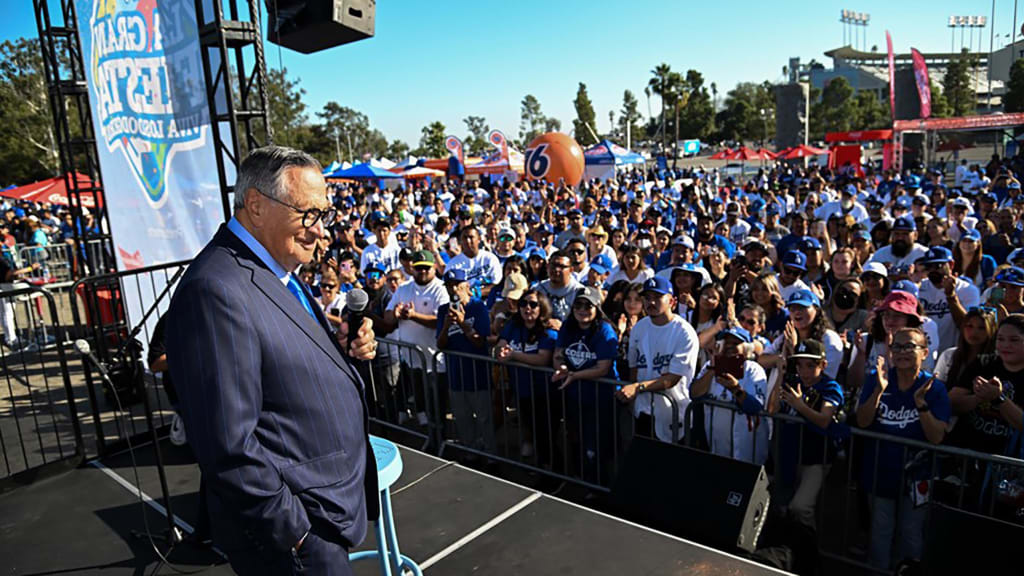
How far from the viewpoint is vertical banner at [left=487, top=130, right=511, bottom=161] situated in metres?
32.1

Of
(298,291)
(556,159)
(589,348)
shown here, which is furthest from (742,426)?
(556,159)

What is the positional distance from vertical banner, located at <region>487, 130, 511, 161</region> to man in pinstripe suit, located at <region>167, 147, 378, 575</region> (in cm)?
3077

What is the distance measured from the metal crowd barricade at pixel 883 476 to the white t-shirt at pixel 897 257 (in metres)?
3.44

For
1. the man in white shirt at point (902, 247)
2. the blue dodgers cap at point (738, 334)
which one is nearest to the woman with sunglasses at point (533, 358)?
the blue dodgers cap at point (738, 334)

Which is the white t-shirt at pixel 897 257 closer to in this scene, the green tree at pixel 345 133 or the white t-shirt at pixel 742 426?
the white t-shirt at pixel 742 426

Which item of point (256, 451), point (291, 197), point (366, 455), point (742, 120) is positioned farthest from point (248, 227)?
point (742, 120)

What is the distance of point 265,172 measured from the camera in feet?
6.19

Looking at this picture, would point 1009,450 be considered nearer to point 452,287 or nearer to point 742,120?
point 452,287

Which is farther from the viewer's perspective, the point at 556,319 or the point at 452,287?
the point at 452,287

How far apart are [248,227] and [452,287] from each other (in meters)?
4.82

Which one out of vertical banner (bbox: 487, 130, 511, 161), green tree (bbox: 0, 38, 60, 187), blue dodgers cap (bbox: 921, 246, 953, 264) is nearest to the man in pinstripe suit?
blue dodgers cap (bbox: 921, 246, 953, 264)

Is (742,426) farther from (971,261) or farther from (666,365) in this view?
(971,261)

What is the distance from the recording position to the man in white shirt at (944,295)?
5715 mm

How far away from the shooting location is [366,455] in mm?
2127
